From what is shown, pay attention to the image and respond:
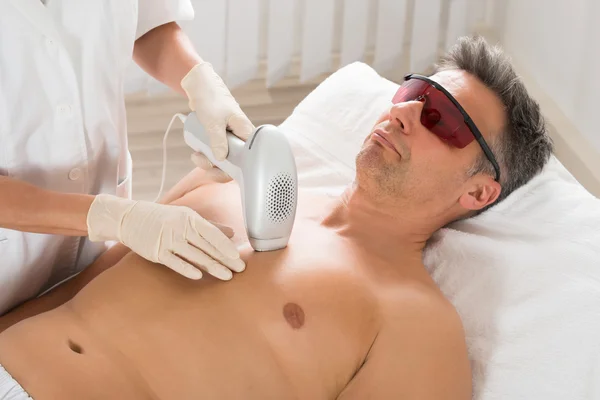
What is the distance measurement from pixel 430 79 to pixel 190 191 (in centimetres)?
61

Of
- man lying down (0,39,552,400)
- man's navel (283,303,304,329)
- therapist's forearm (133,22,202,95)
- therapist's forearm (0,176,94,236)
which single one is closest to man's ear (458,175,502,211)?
man lying down (0,39,552,400)

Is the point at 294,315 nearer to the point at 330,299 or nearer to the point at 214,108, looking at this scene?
the point at 330,299

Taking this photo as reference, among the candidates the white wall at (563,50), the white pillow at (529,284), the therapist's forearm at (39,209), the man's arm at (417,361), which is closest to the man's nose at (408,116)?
the white pillow at (529,284)

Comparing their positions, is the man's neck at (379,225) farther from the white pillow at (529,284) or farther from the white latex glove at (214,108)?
the white latex glove at (214,108)

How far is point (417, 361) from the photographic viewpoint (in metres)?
1.59

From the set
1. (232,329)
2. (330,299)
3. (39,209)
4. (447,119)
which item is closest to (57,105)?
(39,209)

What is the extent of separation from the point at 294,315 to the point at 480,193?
1.77 feet

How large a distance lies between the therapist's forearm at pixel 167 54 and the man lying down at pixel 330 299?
0.83ft

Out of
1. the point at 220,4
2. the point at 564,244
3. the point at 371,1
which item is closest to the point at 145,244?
the point at 564,244

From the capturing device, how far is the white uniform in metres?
1.53

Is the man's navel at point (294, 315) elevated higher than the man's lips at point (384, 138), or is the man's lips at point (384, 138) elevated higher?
the man's lips at point (384, 138)

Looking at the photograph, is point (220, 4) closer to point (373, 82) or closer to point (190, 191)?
point (373, 82)

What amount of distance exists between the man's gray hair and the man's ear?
0.8 inches

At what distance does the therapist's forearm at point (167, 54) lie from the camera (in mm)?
1864
